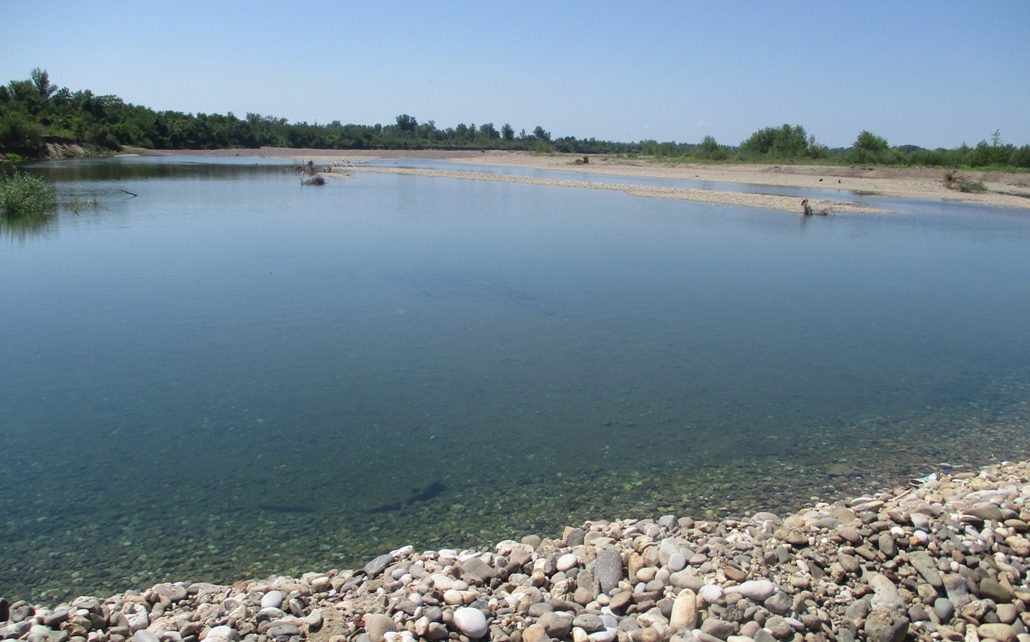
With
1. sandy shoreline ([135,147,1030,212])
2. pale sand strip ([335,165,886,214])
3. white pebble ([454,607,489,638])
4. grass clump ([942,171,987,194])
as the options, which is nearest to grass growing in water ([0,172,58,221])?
white pebble ([454,607,489,638])

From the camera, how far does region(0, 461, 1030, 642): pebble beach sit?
4070 mm

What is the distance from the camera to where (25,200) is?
2664cm

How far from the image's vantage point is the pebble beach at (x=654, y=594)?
13.4 ft

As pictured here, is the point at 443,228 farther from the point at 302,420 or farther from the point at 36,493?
the point at 36,493

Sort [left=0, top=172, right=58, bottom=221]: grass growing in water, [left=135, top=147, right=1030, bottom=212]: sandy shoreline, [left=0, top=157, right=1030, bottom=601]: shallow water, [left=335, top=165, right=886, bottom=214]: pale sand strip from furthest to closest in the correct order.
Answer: [left=135, top=147, right=1030, bottom=212]: sandy shoreline
[left=335, top=165, right=886, bottom=214]: pale sand strip
[left=0, top=172, right=58, bottom=221]: grass growing in water
[left=0, top=157, right=1030, bottom=601]: shallow water

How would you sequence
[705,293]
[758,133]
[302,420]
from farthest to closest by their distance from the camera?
[758,133] → [705,293] → [302,420]

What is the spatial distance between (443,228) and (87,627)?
73.6 feet

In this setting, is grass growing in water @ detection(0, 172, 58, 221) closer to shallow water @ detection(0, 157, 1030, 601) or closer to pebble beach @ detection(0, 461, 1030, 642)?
shallow water @ detection(0, 157, 1030, 601)

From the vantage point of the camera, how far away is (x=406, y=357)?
10.7m

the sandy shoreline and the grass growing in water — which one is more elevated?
the sandy shoreline

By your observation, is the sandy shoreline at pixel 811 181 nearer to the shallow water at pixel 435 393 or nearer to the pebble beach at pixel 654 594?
the shallow water at pixel 435 393

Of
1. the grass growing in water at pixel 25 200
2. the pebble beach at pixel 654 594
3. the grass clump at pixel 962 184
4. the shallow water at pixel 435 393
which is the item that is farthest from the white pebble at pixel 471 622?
the grass clump at pixel 962 184

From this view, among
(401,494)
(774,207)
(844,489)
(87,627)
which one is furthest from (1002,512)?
(774,207)

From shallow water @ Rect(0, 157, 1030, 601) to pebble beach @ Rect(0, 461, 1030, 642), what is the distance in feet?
2.76
